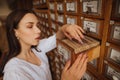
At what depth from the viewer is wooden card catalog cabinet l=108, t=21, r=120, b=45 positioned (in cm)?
51

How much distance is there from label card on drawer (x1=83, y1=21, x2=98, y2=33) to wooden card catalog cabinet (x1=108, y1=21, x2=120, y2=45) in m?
0.09

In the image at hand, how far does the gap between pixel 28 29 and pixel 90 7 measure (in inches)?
15.0

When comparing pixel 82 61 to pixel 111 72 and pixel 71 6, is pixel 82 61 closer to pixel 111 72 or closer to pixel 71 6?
pixel 111 72

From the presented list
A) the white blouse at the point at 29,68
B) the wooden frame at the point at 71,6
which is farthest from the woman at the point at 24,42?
the wooden frame at the point at 71,6

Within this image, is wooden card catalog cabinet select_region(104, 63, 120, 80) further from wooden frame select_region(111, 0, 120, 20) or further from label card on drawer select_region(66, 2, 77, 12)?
label card on drawer select_region(66, 2, 77, 12)

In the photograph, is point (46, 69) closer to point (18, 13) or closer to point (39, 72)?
point (39, 72)

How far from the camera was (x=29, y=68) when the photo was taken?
2.68 ft

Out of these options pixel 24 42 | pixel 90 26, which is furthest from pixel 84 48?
pixel 24 42

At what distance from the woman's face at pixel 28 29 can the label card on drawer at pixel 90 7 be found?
0.31 meters

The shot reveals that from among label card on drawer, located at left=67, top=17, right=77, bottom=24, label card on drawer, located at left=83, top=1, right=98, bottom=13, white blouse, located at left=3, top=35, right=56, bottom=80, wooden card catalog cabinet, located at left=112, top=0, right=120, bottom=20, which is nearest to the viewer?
wooden card catalog cabinet, located at left=112, top=0, right=120, bottom=20

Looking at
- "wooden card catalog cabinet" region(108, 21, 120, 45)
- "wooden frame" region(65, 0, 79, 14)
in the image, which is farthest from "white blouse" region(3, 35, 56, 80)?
"wooden card catalog cabinet" region(108, 21, 120, 45)

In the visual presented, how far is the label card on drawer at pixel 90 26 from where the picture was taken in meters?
0.63

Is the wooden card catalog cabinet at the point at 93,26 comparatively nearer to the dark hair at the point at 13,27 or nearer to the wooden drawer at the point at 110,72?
the wooden drawer at the point at 110,72

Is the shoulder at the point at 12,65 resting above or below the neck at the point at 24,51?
below
